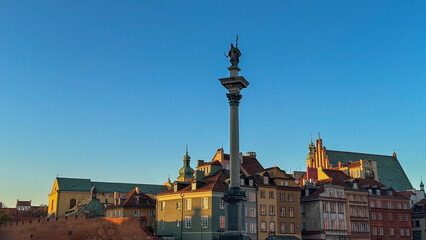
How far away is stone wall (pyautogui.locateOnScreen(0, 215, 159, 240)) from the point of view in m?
69.8

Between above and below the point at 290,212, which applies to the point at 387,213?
above

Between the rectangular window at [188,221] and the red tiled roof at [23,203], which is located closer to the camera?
the rectangular window at [188,221]

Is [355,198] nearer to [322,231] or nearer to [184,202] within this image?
[322,231]

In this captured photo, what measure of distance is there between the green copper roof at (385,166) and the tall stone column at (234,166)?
9104cm

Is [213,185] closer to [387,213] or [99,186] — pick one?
[387,213]

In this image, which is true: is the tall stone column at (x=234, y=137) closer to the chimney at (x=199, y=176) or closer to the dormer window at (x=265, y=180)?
the chimney at (x=199, y=176)

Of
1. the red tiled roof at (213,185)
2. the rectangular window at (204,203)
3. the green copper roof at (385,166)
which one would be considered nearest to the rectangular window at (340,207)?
the red tiled roof at (213,185)

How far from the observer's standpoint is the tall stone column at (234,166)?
114 ft

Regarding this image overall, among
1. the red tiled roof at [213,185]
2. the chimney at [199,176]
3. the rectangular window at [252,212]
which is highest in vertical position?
the chimney at [199,176]

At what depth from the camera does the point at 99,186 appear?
144 metres

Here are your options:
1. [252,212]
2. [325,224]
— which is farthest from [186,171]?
[325,224]

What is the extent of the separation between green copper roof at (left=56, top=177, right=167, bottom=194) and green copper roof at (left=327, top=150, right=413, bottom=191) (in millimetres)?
56236

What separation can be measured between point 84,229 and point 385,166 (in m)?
84.1

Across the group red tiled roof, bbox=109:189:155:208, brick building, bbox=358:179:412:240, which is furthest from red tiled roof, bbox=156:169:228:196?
brick building, bbox=358:179:412:240
